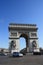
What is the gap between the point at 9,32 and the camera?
43562 millimetres

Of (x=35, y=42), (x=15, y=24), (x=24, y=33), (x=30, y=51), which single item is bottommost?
(x=30, y=51)

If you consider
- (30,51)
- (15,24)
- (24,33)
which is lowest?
(30,51)

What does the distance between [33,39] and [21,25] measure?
5884 millimetres

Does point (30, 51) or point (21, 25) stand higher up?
point (21, 25)

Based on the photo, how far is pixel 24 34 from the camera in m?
44.2

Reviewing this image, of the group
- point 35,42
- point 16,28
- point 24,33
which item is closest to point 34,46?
point 35,42

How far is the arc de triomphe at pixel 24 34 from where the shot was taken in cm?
4219

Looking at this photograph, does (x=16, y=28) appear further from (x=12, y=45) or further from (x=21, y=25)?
(x=12, y=45)

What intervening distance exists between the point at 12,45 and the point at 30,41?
5.71 meters

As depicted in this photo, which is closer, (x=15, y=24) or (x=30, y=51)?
(x=30, y=51)

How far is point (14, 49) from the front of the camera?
41250 millimetres

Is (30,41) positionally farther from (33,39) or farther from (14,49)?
(14,49)

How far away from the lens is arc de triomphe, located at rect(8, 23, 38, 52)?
1661 inches

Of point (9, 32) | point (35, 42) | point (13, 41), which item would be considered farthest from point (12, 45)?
point (35, 42)
